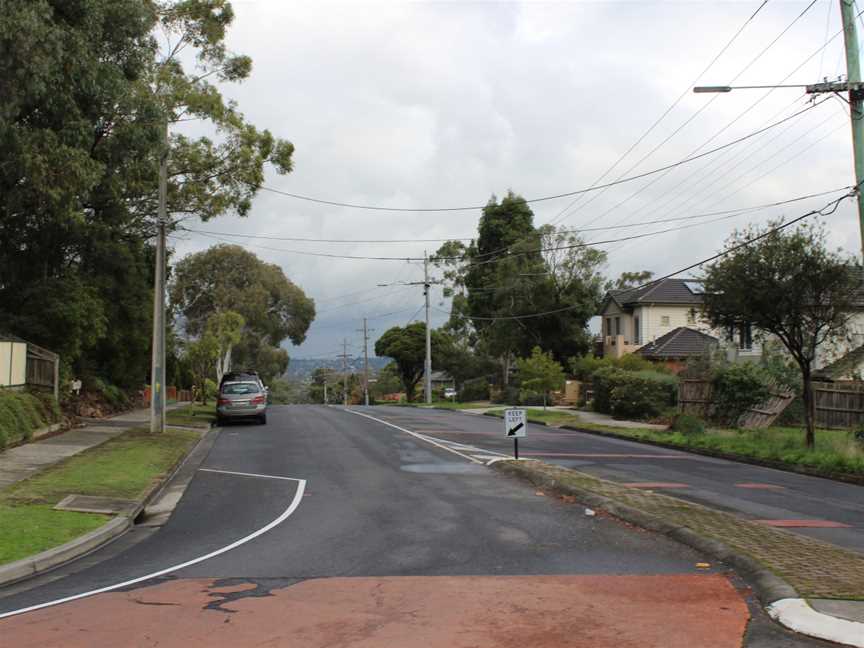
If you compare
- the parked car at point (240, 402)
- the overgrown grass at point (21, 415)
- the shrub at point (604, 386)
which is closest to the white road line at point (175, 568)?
the overgrown grass at point (21, 415)

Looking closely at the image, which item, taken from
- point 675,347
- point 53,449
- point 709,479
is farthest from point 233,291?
point 709,479

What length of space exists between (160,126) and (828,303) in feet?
56.3

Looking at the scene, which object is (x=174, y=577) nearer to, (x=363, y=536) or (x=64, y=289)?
(x=363, y=536)

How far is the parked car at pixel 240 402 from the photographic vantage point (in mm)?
30156

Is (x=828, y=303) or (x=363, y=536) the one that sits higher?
(x=828, y=303)

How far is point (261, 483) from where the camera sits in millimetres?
15938

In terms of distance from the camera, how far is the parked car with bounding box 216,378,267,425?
3016 centimetres

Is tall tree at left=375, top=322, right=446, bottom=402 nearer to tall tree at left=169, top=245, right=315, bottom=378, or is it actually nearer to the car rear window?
tall tree at left=169, top=245, right=315, bottom=378

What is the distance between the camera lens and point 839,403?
27359 millimetres

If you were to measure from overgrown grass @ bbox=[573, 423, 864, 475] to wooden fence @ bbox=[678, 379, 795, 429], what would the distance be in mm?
1213

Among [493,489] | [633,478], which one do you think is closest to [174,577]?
[493,489]

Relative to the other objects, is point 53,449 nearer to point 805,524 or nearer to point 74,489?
point 74,489

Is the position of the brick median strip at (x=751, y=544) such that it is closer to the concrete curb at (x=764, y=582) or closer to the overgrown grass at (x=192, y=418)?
the concrete curb at (x=764, y=582)

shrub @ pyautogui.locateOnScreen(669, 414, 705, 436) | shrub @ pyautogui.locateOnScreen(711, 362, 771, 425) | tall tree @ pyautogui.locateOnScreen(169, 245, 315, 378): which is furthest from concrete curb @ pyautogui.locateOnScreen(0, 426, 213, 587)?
tall tree @ pyautogui.locateOnScreen(169, 245, 315, 378)
